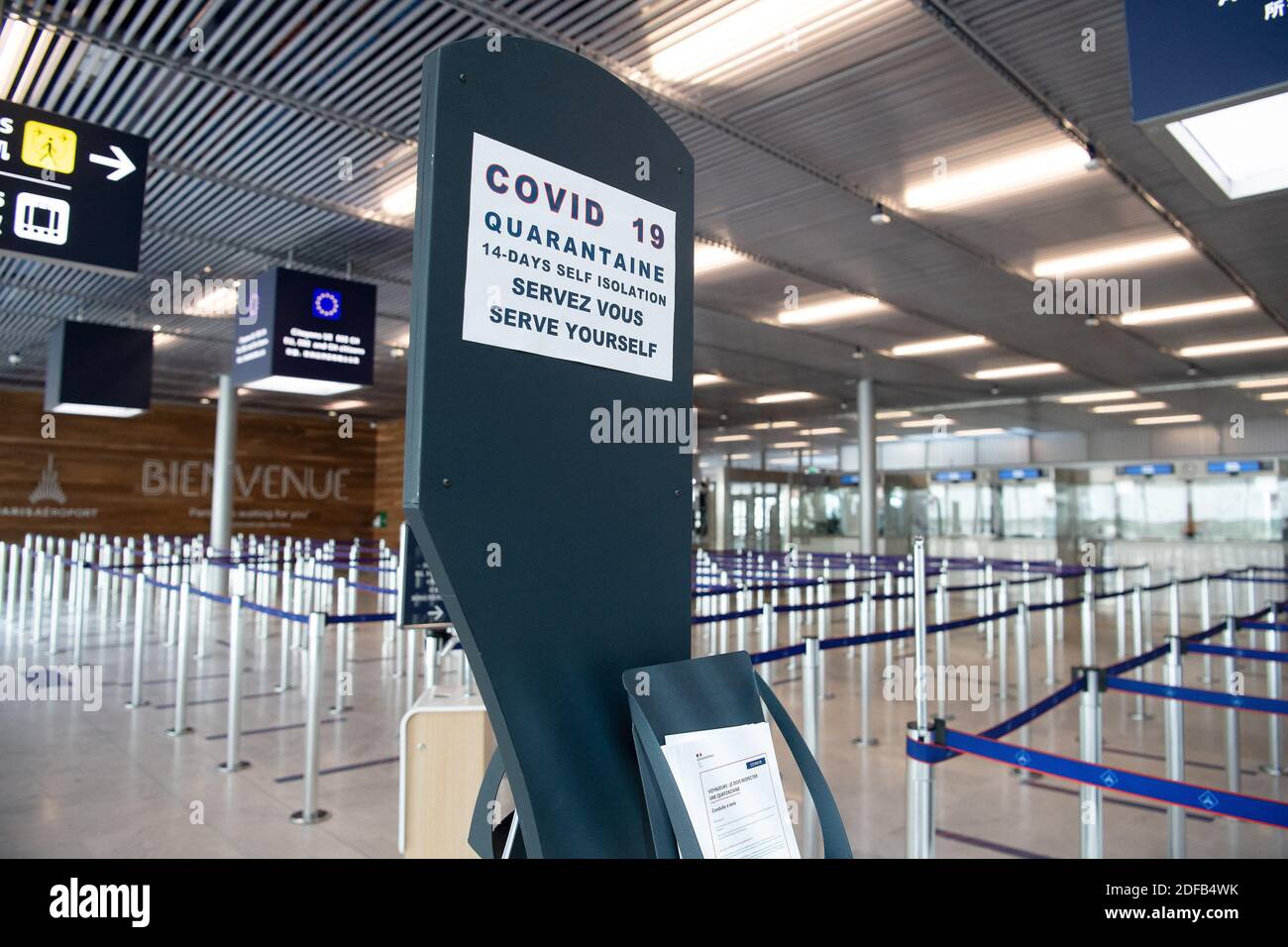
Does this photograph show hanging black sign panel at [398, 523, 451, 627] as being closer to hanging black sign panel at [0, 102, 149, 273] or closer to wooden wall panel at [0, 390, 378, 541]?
hanging black sign panel at [0, 102, 149, 273]

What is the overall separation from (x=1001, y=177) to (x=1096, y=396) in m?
13.2

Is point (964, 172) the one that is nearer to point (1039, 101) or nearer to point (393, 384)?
point (1039, 101)

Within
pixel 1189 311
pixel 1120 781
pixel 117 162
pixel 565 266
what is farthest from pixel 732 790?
pixel 1189 311

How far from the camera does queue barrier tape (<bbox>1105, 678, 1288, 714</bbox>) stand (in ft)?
10.6

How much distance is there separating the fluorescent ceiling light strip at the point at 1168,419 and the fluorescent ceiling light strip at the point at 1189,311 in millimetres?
6274

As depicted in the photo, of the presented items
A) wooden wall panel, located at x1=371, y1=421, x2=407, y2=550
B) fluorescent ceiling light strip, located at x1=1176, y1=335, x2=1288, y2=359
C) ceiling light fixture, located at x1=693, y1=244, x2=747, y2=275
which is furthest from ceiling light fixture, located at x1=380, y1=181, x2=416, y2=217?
wooden wall panel, located at x1=371, y1=421, x2=407, y2=550

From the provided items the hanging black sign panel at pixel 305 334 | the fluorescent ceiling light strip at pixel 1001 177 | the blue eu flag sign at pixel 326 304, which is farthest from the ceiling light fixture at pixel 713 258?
the blue eu flag sign at pixel 326 304

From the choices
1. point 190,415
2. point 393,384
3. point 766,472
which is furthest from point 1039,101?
point 190,415

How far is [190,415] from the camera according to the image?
23.4m

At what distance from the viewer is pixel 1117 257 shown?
10.0 metres

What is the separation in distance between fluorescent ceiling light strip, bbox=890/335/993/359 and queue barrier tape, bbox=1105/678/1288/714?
443 inches

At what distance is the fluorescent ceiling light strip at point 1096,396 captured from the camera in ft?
60.6
